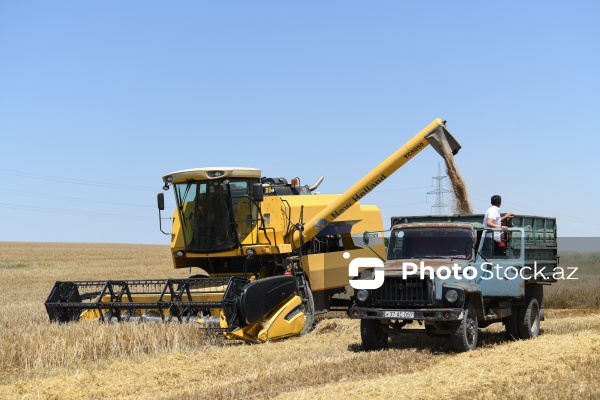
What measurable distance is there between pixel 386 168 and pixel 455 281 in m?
4.03

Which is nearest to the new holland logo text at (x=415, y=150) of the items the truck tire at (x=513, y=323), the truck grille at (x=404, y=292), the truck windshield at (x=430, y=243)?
the truck windshield at (x=430, y=243)

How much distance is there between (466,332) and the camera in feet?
33.9

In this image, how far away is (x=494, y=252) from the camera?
11539 mm

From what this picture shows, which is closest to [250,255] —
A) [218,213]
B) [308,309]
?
[218,213]

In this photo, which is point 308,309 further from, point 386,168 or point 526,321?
point 526,321

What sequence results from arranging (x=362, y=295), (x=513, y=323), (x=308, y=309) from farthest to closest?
1. (x=308, y=309)
2. (x=513, y=323)
3. (x=362, y=295)

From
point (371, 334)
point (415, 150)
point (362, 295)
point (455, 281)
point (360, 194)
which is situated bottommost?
point (371, 334)

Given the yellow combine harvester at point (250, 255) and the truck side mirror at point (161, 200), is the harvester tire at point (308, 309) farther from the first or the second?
the truck side mirror at point (161, 200)

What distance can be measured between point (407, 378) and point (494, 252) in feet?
12.6

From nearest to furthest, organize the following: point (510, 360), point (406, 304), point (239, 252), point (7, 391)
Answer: point (7, 391) → point (510, 360) → point (406, 304) → point (239, 252)

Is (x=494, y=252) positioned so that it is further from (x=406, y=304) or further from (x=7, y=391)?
(x=7, y=391)

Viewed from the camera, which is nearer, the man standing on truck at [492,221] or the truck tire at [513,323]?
the man standing on truck at [492,221]

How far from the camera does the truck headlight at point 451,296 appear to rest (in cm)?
1024

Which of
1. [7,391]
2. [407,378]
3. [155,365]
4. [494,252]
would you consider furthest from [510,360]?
[7,391]
